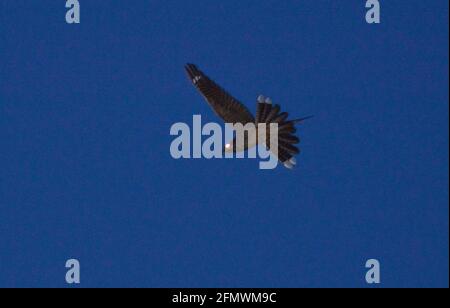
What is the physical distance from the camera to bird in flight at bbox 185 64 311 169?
1134cm

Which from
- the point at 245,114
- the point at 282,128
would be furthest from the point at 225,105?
the point at 282,128

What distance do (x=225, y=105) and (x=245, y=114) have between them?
267mm

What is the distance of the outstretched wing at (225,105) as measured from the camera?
11.6m

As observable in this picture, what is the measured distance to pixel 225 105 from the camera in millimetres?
11594

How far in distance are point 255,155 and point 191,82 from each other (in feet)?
4.12

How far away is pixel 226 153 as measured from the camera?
11.9 metres

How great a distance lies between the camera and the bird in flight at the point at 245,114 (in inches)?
447

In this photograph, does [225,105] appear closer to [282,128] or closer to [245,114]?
[245,114]

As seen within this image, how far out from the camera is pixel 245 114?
1161 centimetres
